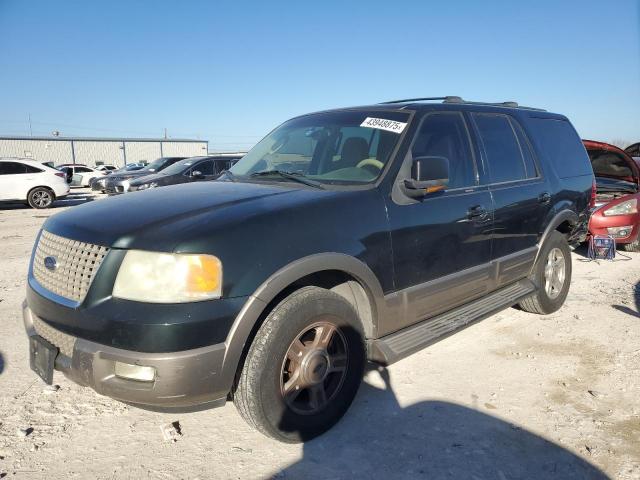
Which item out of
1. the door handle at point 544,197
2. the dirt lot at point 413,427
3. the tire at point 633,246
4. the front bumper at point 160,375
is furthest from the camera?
the tire at point 633,246

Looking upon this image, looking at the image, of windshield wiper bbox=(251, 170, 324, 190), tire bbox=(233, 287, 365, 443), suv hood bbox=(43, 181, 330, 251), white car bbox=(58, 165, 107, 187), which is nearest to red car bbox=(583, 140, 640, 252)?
windshield wiper bbox=(251, 170, 324, 190)

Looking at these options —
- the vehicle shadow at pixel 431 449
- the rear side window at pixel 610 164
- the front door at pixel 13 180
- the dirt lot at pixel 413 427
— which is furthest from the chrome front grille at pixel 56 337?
the front door at pixel 13 180

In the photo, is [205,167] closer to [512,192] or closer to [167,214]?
[512,192]

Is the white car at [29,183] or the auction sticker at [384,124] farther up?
the auction sticker at [384,124]

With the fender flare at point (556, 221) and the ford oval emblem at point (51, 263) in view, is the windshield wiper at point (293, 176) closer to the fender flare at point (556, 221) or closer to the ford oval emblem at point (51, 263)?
the ford oval emblem at point (51, 263)

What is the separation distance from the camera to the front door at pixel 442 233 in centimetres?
301

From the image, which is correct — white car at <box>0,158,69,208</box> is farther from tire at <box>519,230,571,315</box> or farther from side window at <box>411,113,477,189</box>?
tire at <box>519,230,571,315</box>

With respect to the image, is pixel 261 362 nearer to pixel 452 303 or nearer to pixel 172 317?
pixel 172 317

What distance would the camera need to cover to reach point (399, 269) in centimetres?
297

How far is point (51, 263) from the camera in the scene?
8.17 ft

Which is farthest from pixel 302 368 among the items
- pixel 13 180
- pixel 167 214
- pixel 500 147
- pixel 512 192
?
pixel 13 180

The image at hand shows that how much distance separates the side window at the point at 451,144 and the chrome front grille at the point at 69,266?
7.27 feet

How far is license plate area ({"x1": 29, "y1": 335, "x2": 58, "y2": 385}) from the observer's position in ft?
7.82

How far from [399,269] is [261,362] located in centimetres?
112
